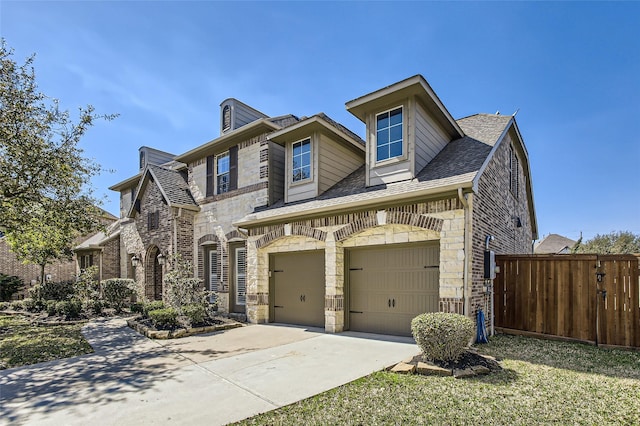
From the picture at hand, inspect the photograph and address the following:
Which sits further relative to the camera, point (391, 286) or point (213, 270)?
point (213, 270)

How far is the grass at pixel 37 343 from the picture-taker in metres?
6.97

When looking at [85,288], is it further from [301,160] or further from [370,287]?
[370,287]

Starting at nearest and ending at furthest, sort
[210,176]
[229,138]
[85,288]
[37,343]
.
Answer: [37,343]
[229,138]
[210,176]
[85,288]

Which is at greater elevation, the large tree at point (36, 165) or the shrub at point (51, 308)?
the large tree at point (36, 165)

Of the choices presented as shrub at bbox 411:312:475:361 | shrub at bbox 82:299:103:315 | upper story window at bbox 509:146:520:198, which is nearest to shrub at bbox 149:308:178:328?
shrub at bbox 82:299:103:315

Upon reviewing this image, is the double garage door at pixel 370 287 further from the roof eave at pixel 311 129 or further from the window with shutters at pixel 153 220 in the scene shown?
the window with shutters at pixel 153 220

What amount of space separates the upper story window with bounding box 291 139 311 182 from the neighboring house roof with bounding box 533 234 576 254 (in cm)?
Result: 3858

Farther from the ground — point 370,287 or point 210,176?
point 210,176

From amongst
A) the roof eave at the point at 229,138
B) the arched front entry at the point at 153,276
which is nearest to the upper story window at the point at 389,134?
the roof eave at the point at 229,138

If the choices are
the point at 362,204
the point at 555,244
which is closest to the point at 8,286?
the point at 362,204

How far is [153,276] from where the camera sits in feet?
51.7

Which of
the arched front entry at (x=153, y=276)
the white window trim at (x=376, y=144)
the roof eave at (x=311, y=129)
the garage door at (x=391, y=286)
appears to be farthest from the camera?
the arched front entry at (x=153, y=276)

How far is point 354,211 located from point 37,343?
834 centimetres

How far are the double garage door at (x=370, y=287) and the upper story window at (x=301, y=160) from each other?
8.27 ft
